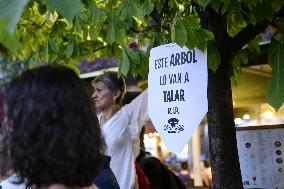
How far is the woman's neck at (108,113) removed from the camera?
3848 mm

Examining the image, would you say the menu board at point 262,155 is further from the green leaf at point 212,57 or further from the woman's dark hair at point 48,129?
the woman's dark hair at point 48,129

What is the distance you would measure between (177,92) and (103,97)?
1349 millimetres

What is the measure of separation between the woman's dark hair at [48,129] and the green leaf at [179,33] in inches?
A: 34.7

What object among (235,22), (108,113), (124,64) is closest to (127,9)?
(124,64)

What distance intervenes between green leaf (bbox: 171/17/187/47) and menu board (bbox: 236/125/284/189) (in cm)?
136

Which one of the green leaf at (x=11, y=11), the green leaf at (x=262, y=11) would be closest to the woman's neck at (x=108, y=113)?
the green leaf at (x=262, y=11)

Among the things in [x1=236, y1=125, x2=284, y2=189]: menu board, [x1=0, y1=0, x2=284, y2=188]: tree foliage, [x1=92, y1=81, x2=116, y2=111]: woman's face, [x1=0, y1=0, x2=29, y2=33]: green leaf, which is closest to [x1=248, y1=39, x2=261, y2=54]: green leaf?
[x1=0, y1=0, x2=284, y2=188]: tree foliage

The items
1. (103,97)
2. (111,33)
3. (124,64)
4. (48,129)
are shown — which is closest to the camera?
(48,129)

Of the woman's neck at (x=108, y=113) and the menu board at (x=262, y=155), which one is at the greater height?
the woman's neck at (x=108, y=113)

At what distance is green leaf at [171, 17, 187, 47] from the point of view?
2.41 meters

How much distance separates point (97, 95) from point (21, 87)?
7.46ft

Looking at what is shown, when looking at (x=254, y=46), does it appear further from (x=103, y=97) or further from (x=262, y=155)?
(x=103, y=97)

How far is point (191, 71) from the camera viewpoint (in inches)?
102

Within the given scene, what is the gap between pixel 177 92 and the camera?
8.59 ft
